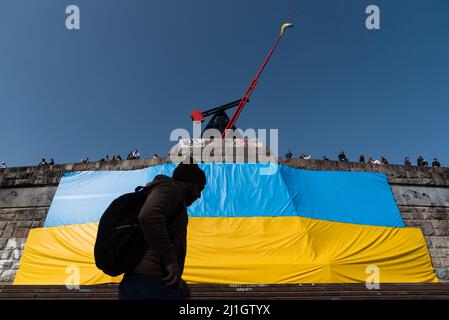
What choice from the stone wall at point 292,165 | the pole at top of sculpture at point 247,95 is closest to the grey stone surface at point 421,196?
the stone wall at point 292,165

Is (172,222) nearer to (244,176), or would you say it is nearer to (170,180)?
(170,180)

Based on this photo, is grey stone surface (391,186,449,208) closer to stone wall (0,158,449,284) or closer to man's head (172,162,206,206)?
stone wall (0,158,449,284)

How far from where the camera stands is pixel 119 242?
67.9 inches

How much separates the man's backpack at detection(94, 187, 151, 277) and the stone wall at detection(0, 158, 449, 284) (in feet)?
34.0

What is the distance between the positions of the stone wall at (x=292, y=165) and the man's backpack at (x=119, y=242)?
10355mm

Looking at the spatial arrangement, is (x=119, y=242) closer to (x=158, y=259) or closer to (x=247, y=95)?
(x=158, y=259)

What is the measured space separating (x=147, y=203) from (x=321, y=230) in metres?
9.26

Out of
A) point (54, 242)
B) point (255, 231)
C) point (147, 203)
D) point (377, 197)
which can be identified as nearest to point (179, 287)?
point (147, 203)

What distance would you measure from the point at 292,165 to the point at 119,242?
10829mm

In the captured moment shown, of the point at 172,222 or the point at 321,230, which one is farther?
the point at 321,230

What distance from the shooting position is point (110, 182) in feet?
37.7

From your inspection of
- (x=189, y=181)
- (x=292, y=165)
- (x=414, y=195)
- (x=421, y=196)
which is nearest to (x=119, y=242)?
(x=189, y=181)

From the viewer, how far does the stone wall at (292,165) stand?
10.9m

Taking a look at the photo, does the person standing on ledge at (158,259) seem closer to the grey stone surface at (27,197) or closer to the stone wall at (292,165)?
the stone wall at (292,165)
